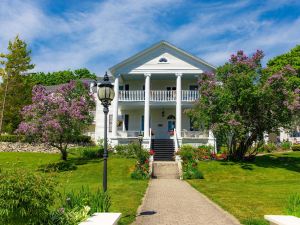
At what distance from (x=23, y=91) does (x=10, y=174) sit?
35.2 meters

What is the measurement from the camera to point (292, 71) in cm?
2517

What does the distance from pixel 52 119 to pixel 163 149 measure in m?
9.79

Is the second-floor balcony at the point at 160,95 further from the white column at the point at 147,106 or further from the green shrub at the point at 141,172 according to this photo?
the green shrub at the point at 141,172

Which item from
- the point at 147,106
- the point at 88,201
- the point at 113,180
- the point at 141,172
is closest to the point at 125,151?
the point at 147,106

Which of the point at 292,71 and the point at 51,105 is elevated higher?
the point at 292,71

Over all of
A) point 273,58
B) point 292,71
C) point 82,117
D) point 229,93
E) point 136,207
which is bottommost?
point 136,207

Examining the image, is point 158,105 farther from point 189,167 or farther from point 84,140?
point 189,167

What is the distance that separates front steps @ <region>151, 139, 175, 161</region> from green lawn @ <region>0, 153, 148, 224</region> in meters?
2.83

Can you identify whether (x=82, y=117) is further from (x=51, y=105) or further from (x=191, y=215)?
(x=191, y=215)

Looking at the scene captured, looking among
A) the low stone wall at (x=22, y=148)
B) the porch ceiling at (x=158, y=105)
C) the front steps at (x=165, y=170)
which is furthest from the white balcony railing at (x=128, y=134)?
the low stone wall at (x=22, y=148)

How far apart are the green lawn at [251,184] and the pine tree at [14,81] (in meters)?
22.8

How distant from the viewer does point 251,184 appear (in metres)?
19.3

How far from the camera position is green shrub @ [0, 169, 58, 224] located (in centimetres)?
538

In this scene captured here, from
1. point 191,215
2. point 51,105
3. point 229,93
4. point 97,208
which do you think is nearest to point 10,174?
point 97,208
